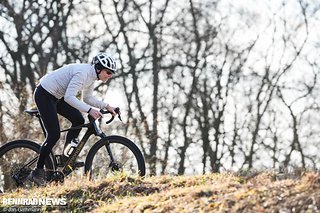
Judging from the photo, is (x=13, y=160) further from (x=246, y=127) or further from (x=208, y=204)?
(x=246, y=127)

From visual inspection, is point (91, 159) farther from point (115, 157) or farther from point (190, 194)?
point (190, 194)

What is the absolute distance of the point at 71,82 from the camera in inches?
377

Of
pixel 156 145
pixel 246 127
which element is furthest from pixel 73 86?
pixel 246 127

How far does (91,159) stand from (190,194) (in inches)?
99.4

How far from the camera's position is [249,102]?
32.0 m

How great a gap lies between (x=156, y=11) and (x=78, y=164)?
20.2 m

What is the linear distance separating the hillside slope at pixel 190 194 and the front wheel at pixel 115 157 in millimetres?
368

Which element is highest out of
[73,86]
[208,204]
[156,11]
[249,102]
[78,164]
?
[156,11]

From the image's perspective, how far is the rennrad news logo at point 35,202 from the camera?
29.1 ft

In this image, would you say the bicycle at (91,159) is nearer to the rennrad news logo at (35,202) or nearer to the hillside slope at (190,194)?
the hillside slope at (190,194)

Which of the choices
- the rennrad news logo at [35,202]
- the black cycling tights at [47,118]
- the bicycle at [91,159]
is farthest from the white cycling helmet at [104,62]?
the rennrad news logo at [35,202]

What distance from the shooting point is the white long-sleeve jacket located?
9.52m

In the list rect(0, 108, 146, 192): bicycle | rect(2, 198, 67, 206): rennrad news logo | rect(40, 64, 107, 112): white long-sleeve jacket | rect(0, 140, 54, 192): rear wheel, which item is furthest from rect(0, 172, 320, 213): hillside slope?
rect(40, 64, 107, 112): white long-sleeve jacket

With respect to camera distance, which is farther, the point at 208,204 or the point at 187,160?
the point at 187,160
